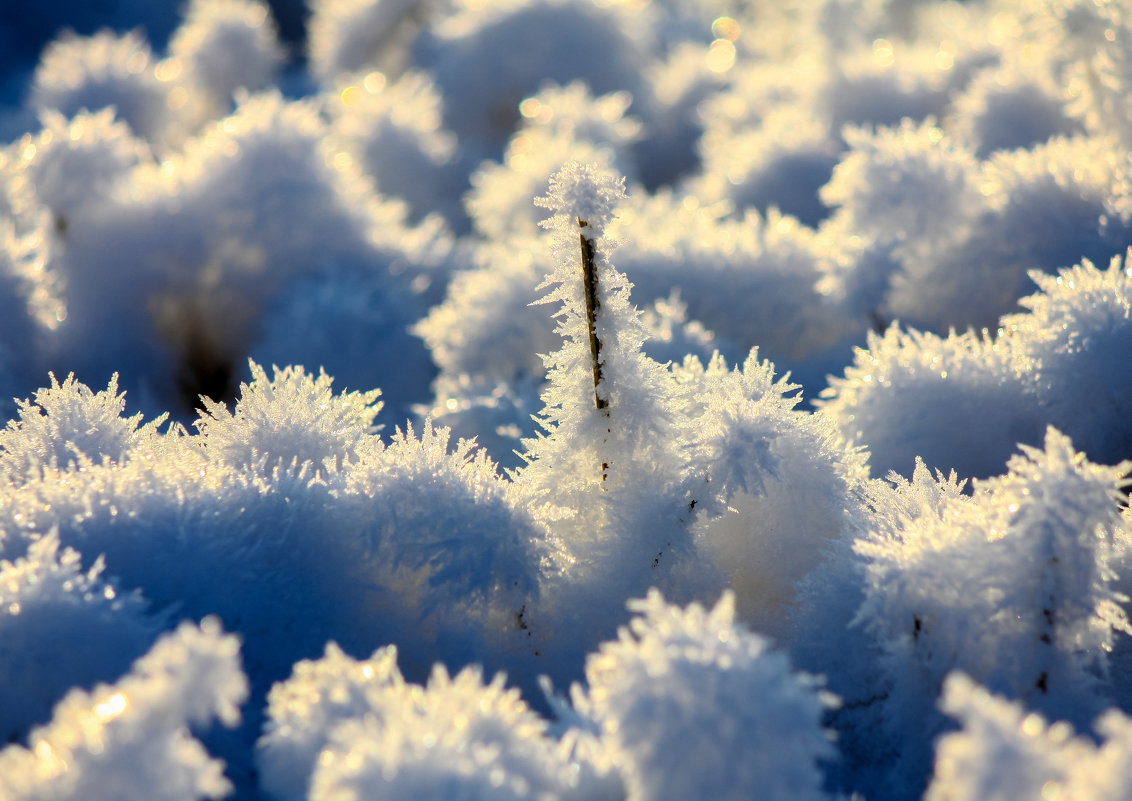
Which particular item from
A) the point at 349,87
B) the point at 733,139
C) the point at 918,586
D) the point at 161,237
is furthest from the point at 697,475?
the point at 349,87

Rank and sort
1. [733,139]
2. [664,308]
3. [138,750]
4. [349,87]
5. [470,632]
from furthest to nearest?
1. [349,87]
2. [733,139]
3. [664,308]
4. [470,632]
5. [138,750]

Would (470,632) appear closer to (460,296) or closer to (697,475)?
(697,475)
